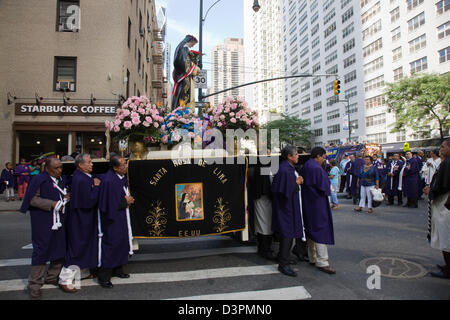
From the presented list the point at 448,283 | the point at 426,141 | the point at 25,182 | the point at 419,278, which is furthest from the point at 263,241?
the point at 426,141

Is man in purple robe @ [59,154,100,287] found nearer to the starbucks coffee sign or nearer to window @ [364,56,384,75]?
the starbucks coffee sign

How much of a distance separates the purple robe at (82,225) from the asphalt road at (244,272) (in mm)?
449

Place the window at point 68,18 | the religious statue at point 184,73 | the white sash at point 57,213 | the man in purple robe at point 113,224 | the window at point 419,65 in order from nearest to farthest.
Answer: the white sash at point 57,213 → the man in purple robe at point 113,224 → the religious statue at point 184,73 → the window at point 68,18 → the window at point 419,65

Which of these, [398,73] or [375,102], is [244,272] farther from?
[375,102]

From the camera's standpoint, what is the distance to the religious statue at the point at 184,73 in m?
7.85

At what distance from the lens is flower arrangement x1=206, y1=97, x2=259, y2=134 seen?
6211 millimetres

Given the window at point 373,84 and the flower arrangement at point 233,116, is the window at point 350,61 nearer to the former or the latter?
the window at point 373,84

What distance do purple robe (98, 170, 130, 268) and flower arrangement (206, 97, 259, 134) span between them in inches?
107

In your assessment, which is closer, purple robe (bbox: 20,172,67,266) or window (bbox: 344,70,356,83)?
purple robe (bbox: 20,172,67,266)

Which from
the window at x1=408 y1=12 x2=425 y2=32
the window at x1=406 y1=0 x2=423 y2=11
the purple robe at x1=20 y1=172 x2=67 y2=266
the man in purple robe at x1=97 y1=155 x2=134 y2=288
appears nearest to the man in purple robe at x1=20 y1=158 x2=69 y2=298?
the purple robe at x1=20 y1=172 x2=67 y2=266

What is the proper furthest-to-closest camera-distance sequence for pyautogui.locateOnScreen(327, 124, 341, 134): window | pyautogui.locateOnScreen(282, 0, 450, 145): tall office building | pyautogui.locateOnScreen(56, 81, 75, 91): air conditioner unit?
pyautogui.locateOnScreen(327, 124, 341, 134): window < pyautogui.locateOnScreen(282, 0, 450, 145): tall office building < pyautogui.locateOnScreen(56, 81, 75, 91): air conditioner unit

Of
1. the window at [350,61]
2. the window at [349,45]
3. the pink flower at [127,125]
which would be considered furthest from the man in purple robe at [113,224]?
the window at [349,45]

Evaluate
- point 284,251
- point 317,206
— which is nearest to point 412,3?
point 317,206
